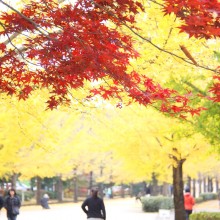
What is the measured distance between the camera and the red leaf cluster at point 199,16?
445 cm

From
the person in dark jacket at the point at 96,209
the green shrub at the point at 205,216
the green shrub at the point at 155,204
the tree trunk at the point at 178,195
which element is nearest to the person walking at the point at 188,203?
the tree trunk at the point at 178,195

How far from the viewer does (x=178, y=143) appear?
64.4ft

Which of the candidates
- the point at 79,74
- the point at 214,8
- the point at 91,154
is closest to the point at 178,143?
the point at 79,74

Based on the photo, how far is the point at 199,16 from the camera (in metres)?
4.52

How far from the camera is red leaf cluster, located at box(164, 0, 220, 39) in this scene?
14.6 ft

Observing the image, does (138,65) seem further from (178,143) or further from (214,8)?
(178,143)

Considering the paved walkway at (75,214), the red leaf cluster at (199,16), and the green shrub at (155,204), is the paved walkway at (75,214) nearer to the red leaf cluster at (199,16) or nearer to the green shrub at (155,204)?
the green shrub at (155,204)

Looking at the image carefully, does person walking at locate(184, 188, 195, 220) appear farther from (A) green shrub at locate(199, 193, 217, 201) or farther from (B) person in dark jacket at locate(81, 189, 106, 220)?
(A) green shrub at locate(199, 193, 217, 201)

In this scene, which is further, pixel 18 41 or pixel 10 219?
pixel 10 219

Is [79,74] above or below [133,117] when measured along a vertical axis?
below

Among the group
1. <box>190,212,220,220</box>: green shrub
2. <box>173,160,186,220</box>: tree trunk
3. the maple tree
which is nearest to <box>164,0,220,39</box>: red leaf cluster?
the maple tree

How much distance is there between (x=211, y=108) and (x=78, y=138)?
26.5m

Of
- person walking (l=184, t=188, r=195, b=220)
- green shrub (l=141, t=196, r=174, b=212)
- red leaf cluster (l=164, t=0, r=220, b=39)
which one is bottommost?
green shrub (l=141, t=196, r=174, b=212)

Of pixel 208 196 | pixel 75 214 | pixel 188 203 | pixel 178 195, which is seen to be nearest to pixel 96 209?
pixel 188 203
